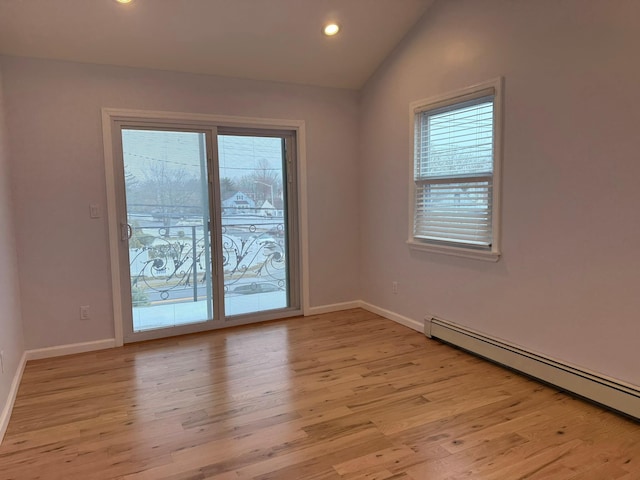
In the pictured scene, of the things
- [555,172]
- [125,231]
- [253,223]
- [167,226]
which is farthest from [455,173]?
[125,231]

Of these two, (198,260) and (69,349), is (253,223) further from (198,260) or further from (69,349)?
(69,349)

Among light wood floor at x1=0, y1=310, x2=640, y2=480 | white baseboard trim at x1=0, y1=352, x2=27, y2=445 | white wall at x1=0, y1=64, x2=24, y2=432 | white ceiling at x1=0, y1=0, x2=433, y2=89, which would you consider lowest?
light wood floor at x1=0, y1=310, x2=640, y2=480

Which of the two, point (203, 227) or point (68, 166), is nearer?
point (68, 166)

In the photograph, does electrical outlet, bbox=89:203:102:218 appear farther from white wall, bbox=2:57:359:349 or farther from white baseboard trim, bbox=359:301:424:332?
white baseboard trim, bbox=359:301:424:332

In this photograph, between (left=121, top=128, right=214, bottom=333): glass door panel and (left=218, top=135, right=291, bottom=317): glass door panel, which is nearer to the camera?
(left=121, top=128, right=214, bottom=333): glass door panel

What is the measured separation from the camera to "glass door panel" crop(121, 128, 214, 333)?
3848mm

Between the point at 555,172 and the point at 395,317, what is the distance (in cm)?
212

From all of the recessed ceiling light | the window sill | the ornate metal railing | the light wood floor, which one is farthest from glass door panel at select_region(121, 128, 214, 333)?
the window sill

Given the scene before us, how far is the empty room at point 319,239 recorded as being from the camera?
2.38 metres

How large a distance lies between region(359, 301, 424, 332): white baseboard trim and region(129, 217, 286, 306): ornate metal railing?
94 centimetres

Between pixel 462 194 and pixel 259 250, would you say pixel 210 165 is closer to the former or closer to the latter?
pixel 259 250

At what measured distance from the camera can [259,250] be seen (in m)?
4.45

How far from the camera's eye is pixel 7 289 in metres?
2.96

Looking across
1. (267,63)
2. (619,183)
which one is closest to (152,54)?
(267,63)
